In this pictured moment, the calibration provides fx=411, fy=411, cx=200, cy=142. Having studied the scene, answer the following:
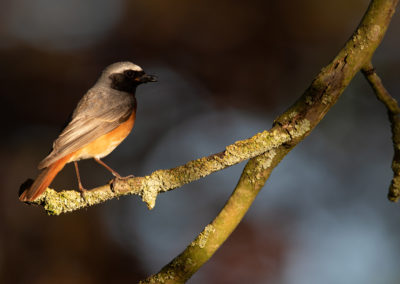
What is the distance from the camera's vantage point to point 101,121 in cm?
373

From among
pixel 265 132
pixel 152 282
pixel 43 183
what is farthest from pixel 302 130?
pixel 43 183

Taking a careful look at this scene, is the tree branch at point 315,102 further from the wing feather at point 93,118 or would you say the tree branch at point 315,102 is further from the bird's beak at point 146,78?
the bird's beak at point 146,78

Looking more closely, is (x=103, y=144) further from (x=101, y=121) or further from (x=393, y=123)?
(x=393, y=123)

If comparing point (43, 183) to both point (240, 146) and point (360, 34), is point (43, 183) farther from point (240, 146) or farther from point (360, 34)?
point (360, 34)

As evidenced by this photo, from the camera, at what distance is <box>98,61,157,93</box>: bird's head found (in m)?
4.08

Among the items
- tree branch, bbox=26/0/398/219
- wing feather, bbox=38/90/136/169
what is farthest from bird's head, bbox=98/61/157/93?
tree branch, bbox=26/0/398/219

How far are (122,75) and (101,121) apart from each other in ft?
2.12

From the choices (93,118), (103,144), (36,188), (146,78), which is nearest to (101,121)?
(93,118)

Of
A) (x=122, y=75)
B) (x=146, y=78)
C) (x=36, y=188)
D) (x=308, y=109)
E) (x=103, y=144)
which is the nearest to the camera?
(x=308, y=109)

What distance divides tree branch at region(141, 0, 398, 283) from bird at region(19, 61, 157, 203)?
1171 millimetres

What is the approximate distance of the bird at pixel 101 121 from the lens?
3.21 metres

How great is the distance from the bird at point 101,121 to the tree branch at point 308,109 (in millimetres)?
1171

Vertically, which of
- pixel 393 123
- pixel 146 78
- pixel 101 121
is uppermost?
pixel 393 123

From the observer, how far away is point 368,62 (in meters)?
2.12
